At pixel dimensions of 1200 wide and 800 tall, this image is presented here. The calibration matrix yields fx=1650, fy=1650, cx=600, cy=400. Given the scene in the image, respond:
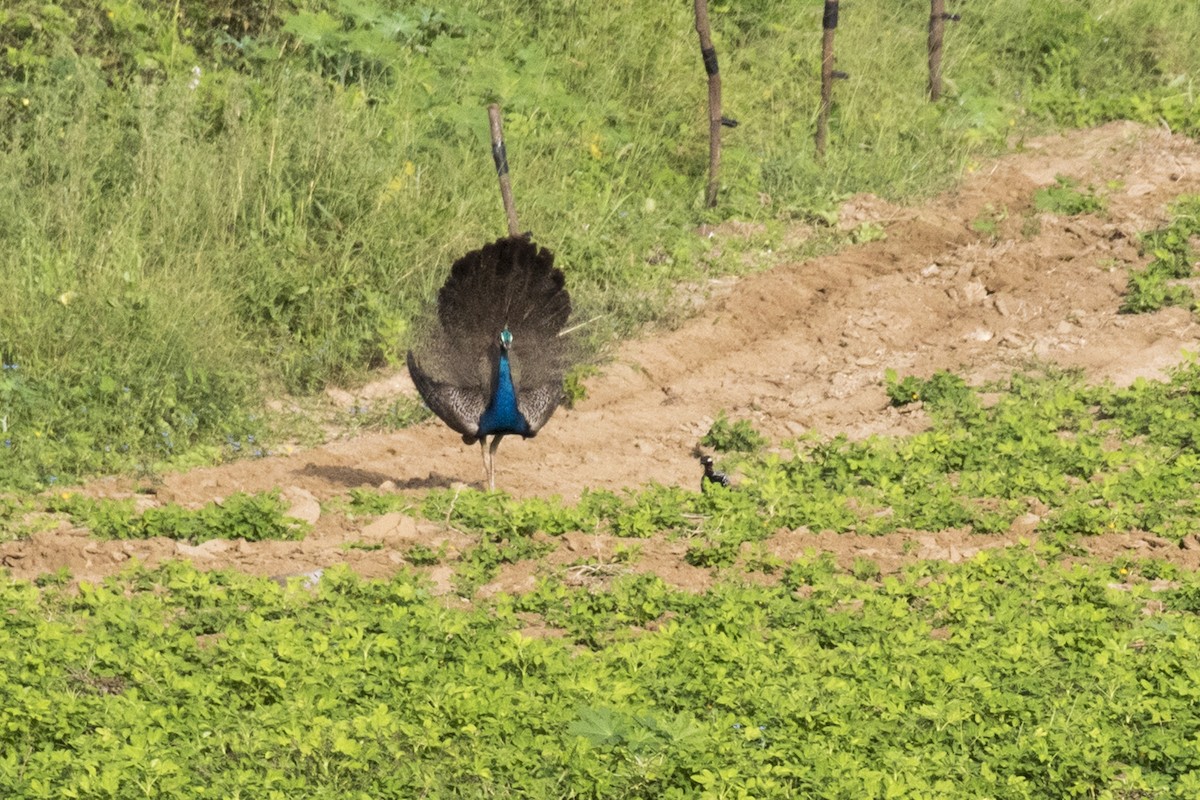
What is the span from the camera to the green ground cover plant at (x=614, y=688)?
5.06 metres

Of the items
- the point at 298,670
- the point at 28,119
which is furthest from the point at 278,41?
the point at 298,670

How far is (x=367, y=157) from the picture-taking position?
446 inches

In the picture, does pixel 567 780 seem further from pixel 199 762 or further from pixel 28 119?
pixel 28 119

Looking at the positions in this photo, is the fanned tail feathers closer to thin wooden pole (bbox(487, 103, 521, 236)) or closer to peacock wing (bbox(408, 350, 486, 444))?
peacock wing (bbox(408, 350, 486, 444))

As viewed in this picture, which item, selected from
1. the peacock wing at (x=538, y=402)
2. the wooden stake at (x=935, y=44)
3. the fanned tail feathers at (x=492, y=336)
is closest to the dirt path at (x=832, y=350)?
the peacock wing at (x=538, y=402)

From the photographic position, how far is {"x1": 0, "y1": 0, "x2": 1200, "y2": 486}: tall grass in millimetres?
9555

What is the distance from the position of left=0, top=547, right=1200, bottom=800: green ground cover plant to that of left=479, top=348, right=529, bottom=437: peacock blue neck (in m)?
1.93

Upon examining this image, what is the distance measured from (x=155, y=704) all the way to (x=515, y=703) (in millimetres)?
1219

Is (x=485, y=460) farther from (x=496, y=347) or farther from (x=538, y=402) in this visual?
(x=496, y=347)

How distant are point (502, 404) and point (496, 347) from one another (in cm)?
39

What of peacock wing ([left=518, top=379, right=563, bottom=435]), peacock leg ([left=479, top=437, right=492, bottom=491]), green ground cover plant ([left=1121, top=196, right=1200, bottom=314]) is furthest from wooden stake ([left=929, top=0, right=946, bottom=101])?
peacock leg ([left=479, top=437, right=492, bottom=491])

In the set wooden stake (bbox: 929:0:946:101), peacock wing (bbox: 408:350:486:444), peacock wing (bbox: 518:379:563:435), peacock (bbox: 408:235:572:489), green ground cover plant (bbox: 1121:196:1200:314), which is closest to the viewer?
peacock (bbox: 408:235:572:489)

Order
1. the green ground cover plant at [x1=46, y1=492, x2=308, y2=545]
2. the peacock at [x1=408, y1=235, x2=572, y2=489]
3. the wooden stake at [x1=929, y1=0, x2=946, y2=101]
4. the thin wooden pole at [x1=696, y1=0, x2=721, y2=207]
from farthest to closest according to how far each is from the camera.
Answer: the wooden stake at [x1=929, y1=0, x2=946, y2=101] → the thin wooden pole at [x1=696, y1=0, x2=721, y2=207] → the peacock at [x1=408, y1=235, x2=572, y2=489] → the green ground cover plant at [x1=46, y1=492, x2=308, y2=545]

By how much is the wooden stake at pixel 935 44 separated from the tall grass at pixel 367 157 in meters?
0.28
